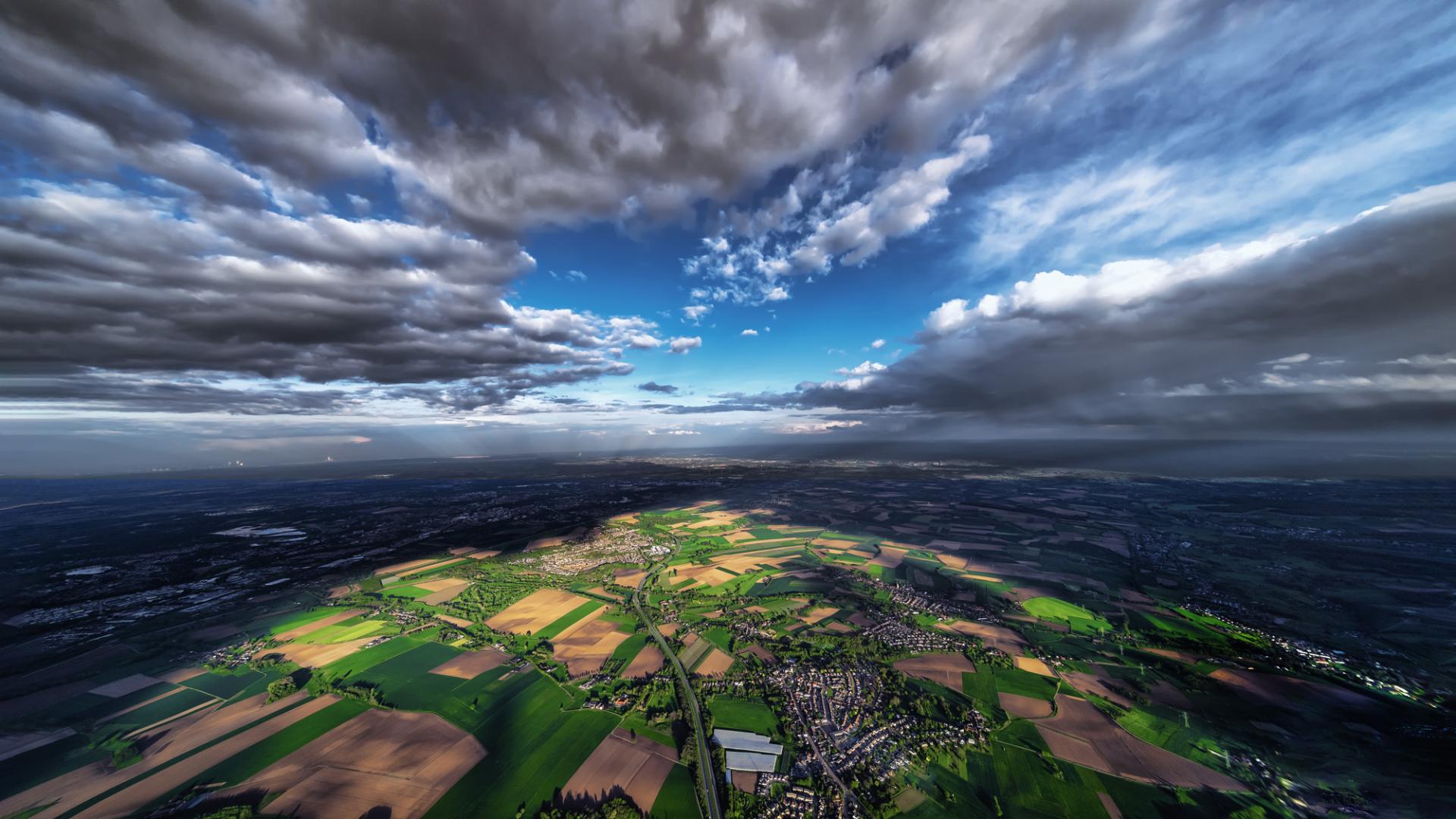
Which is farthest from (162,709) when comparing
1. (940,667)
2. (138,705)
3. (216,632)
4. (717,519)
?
(717,519)

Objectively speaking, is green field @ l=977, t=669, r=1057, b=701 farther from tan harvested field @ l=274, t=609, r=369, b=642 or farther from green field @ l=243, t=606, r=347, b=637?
green field @ l=243, t=606, r=347, b=637

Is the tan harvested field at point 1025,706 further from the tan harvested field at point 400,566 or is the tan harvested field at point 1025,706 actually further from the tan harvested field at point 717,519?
the tan harvested field at point 400,566

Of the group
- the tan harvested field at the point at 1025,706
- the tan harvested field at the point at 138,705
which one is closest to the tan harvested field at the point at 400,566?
the tan harvested field at the point at 138,705

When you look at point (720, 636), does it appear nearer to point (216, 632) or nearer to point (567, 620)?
point (567, 620)

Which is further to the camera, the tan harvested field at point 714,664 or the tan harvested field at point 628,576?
the tan harvested field at point 628,576

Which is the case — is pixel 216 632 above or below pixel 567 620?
above

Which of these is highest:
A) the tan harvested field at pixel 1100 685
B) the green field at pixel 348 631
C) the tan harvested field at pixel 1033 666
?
the green field at pixel 348 631
